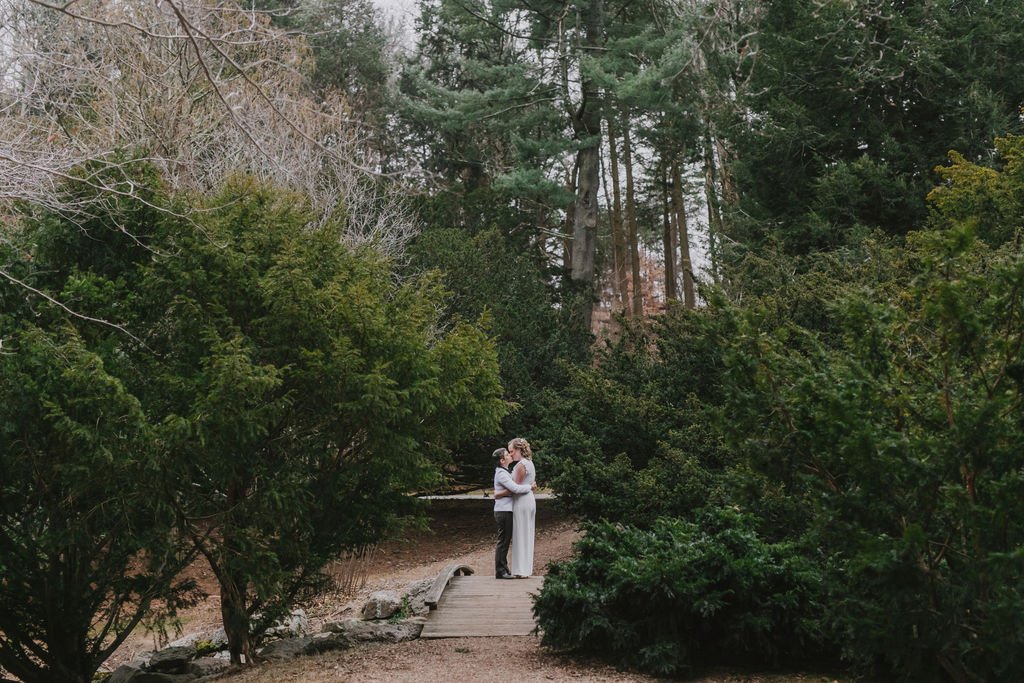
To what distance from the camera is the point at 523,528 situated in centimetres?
1248

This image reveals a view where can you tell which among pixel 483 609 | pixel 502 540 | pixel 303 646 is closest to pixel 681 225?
pixel 502 540

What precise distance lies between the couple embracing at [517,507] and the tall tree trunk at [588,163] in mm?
13347

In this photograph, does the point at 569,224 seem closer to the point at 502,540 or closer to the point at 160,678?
the point at 502,540

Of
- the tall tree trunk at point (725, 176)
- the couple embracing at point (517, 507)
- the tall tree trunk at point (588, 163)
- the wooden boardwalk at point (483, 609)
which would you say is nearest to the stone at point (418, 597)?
the wooden boardwalk at point (483, 609)

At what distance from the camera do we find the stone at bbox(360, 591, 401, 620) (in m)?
12.7

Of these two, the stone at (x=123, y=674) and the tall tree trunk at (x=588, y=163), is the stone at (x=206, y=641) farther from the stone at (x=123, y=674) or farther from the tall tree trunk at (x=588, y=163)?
the tall tree trunk at (x=588, y=163)

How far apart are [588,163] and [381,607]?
17.2 m

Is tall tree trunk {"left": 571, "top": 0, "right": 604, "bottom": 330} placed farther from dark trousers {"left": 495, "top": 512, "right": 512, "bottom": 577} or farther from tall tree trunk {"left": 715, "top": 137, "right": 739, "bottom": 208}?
dark trousers {"left": 495, "top": 512, "right": 512, "bottom": 577}

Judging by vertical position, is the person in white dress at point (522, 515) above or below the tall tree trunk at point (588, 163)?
below

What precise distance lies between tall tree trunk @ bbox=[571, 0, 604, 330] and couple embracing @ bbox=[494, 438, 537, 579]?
13347 millimetres

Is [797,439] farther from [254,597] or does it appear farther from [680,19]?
[680,19]

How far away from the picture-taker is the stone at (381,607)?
12.7 meters

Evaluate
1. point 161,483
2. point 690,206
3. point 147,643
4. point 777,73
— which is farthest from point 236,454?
point 690,206

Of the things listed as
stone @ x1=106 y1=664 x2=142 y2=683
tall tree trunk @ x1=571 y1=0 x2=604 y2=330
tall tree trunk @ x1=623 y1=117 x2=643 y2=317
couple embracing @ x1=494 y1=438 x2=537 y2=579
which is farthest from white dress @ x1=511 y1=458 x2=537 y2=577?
tall tree trunk @ x1=623 y1=117 x2=643 y2=317
